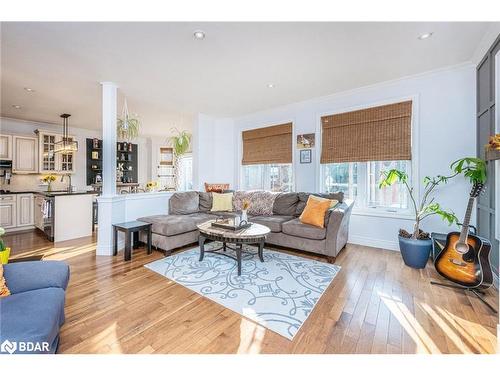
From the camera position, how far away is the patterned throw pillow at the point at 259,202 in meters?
4.16

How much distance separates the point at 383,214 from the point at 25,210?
280 inches

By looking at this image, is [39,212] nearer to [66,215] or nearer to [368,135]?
[66,215]

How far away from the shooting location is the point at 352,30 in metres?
2.19

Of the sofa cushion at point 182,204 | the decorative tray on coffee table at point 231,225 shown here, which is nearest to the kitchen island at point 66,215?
the sofa cushion at point 182,204

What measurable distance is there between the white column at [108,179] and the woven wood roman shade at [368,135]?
11.7 feet

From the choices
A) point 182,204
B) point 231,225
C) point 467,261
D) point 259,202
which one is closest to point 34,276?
point 231,225

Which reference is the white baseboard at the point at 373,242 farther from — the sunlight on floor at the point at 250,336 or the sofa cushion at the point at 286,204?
the sunlight on floor at the point at 250,336

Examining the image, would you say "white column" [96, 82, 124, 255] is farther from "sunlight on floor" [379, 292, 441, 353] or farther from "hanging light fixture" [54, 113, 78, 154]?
"sunlight on floor" [379, 292, 441, 353]

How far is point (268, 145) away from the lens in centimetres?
493

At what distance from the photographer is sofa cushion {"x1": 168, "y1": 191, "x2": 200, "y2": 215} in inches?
163

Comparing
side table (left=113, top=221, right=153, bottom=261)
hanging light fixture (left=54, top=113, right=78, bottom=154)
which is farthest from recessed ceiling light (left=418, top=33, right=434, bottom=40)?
hanging light fixture (left=54, top=113, right=78, bottom=154)

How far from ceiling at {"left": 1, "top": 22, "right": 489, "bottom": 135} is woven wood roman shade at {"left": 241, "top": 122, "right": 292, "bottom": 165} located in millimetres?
737
